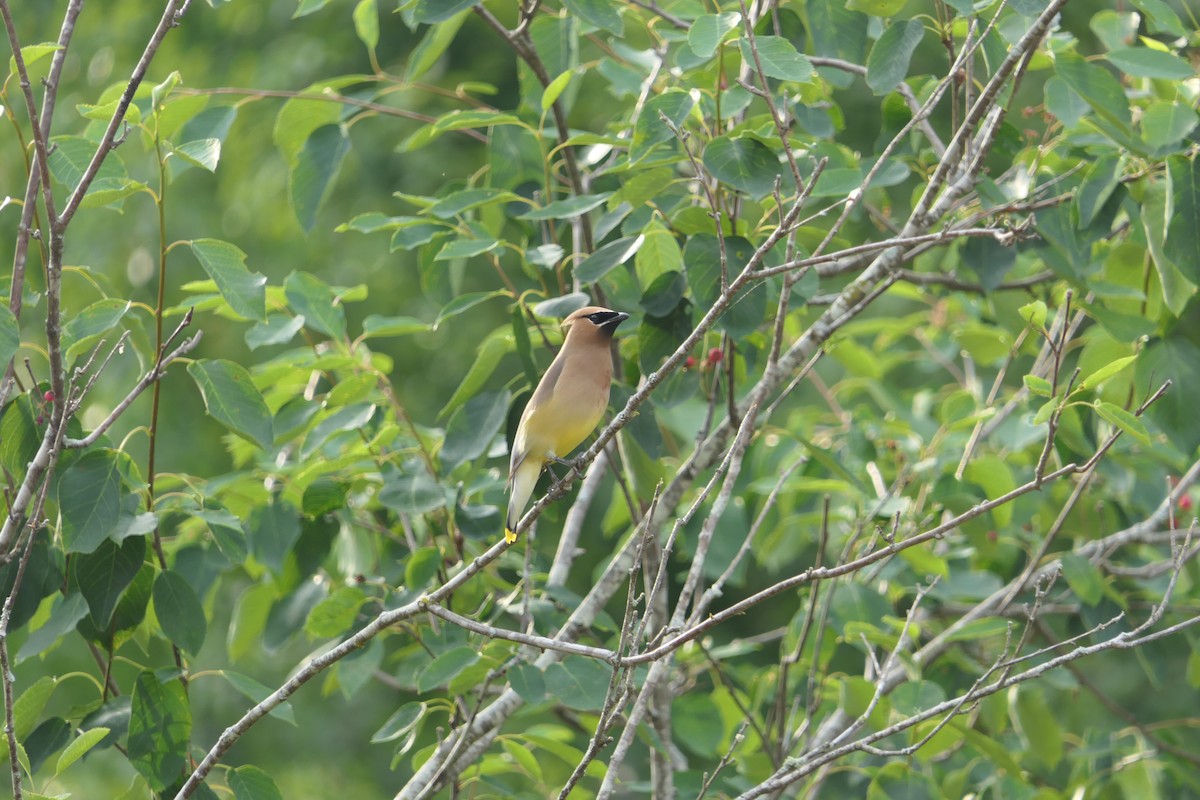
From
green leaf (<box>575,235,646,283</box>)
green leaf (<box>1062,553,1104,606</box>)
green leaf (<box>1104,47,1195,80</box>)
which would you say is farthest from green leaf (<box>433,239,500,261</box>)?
green leaf (<box>1062,553,1104,606</box>)

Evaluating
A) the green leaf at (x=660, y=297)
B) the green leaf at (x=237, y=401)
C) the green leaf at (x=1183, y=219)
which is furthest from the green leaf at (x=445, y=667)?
the green leaf at (x=1183, y=219)

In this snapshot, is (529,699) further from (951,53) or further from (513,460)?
(951,53)

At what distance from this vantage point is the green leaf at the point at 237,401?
3137 mm

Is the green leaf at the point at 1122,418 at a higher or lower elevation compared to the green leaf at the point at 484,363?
higher

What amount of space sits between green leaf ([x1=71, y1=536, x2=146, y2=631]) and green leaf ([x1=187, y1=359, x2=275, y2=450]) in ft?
1.15

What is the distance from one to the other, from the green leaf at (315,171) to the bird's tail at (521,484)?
0.91m

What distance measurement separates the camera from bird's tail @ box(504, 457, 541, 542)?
A: 394cm

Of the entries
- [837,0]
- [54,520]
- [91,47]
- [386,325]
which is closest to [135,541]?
[54,520]

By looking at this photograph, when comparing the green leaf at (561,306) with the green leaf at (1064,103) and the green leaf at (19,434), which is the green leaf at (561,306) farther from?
the green leaf at (1064,103)

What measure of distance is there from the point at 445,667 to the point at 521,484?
938 mm

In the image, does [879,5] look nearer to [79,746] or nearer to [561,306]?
[561,306]

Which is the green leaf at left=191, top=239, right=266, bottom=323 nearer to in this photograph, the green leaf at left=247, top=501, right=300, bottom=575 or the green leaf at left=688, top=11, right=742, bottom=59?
the green leaf at left=247, top=501, right=300, bottom=575

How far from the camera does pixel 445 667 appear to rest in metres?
3.16

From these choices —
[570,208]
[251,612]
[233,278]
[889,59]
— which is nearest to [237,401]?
[233,278]
